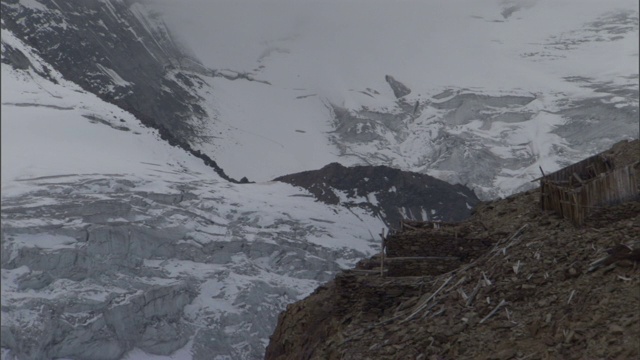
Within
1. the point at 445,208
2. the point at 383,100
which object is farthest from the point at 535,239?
the point at 383,100

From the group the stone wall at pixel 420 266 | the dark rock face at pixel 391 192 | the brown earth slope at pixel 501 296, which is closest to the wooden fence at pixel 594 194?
the brown earth slope at pixel 501 296

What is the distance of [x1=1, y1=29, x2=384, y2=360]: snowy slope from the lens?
1716 inches

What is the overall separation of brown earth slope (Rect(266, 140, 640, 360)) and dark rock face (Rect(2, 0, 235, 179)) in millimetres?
67706

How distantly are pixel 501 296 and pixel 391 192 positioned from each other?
62138 mm

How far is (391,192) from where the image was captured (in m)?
73.2

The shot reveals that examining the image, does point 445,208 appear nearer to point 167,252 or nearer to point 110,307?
point 167,252

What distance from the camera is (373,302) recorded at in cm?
1326

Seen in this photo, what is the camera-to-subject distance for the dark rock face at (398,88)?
350 feet

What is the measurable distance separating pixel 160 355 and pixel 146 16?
3237 inches

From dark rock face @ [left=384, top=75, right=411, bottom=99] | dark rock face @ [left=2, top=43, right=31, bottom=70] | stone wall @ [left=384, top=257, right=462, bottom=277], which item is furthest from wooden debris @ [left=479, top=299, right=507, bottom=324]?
dark rock face @ [left=384, top=75, right=411, bottom=99]

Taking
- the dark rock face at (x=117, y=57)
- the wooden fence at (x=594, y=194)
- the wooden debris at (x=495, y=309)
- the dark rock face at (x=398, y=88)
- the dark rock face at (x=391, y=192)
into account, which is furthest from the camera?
the dark rock face at (x=398, y=88)

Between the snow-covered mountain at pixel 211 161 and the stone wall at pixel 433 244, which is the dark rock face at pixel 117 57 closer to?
the snow-covered mountain at pixel 211 161

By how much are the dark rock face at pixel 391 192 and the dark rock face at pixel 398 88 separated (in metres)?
31.5

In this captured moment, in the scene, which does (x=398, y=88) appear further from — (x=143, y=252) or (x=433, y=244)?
(x=433, y=244)
